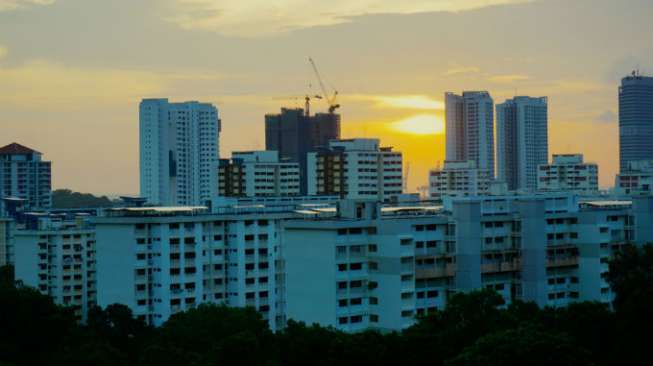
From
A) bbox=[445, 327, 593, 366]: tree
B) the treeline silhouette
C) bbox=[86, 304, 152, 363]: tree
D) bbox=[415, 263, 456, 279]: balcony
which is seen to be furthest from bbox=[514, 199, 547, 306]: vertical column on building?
bbox=[86, 304, 152, 363]: tree

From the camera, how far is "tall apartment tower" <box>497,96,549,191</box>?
4306 inches

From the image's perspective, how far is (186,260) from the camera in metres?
37.0

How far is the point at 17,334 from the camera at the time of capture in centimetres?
3092

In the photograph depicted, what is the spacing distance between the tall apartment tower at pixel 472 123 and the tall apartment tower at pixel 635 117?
74.1ft

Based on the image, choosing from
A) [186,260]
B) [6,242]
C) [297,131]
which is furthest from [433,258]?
[297,131]

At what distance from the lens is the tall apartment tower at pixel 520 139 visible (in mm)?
109375

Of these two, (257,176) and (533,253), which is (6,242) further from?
(533,253)

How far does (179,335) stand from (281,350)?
5209 millimetres

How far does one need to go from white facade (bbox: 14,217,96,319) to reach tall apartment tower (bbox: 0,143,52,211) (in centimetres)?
3286

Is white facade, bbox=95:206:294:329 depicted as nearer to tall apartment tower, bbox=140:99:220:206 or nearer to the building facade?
the building facade

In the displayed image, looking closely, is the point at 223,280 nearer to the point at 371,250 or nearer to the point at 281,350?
the point at 371,250

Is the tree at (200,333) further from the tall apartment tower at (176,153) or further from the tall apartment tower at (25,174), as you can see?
the tall apartment tower at (176,153)

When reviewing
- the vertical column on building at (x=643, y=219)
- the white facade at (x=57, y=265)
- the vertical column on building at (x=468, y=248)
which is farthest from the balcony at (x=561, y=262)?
the white facade at (x=57, y=265)

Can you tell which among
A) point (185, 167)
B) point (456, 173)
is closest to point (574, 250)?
point (456, 173)
